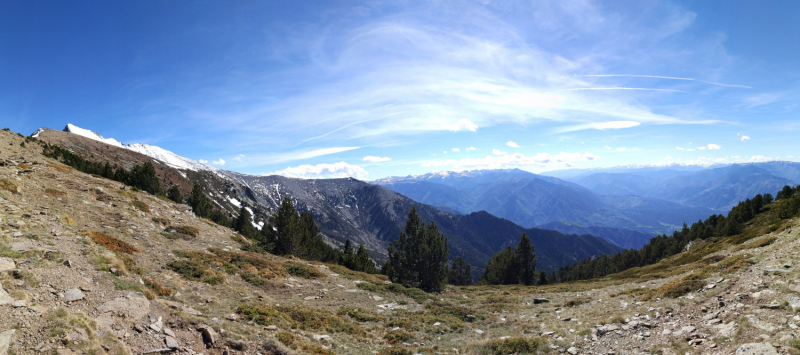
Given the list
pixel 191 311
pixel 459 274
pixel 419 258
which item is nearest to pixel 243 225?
pixel 419 258

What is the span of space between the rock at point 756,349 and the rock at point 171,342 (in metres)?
18.5

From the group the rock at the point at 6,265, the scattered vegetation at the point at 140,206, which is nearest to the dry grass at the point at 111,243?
the rock at the point at 6,265

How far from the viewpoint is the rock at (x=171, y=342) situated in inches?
386

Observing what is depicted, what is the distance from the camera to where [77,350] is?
24.7ft

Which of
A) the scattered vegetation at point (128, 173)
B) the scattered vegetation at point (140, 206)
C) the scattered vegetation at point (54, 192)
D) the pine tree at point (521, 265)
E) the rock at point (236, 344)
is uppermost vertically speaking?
the scattered vegetation at point (128, 173)

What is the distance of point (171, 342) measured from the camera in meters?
9.97

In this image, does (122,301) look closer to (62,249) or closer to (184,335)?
(184,335)

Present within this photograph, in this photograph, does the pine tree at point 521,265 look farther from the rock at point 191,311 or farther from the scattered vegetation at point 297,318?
the rock at point 191,311

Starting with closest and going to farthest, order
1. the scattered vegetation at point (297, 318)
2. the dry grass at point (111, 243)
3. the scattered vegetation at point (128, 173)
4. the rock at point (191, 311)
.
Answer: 1. the rock at point (191, 311)
2. the scattered vegetation at point (297, 318)
3. the dry grass at point (111, 243)
4. the scattered vegetation at point (128, 173)

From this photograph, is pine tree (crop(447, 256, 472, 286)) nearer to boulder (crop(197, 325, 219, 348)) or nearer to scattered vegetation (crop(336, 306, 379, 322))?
scattered vegetation (crop(336, 306, 379, 322))

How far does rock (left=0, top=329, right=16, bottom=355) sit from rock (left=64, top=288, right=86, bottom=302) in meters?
3.46

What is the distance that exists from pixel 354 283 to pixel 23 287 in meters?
24.8

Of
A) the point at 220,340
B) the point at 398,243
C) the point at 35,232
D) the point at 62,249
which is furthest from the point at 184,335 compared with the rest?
the point at 398,243

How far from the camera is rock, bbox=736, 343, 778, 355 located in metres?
8.41
